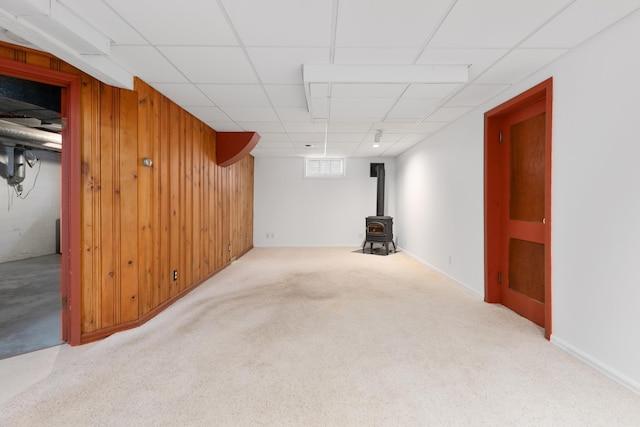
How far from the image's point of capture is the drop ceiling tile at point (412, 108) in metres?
3.06

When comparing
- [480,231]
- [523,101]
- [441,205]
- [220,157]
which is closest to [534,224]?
[480,231]

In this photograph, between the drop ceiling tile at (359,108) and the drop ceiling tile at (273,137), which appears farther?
the drop ceiling tile at (273,137)

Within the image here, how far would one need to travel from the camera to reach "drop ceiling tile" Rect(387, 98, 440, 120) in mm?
3061

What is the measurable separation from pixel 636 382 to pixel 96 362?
3506mm

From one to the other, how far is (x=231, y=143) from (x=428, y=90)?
3.12 meters

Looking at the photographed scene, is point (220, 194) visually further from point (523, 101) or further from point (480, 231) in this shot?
point (523, 101)

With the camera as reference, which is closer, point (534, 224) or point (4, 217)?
point (534, 224)

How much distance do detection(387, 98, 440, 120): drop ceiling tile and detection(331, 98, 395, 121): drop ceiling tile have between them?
104 mm

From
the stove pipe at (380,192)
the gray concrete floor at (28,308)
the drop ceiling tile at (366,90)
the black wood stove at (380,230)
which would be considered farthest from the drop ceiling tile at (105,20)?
the stove pipe at (380,192)

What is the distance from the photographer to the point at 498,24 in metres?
1.87

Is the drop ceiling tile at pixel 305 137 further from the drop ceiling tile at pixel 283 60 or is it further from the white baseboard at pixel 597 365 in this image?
the white baseboard at pixel 597 365

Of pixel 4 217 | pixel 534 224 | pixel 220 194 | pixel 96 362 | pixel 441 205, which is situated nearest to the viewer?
pixel 96 362

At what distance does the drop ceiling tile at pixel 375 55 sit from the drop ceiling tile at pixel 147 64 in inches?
56.4

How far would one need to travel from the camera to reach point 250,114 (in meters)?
3.75
